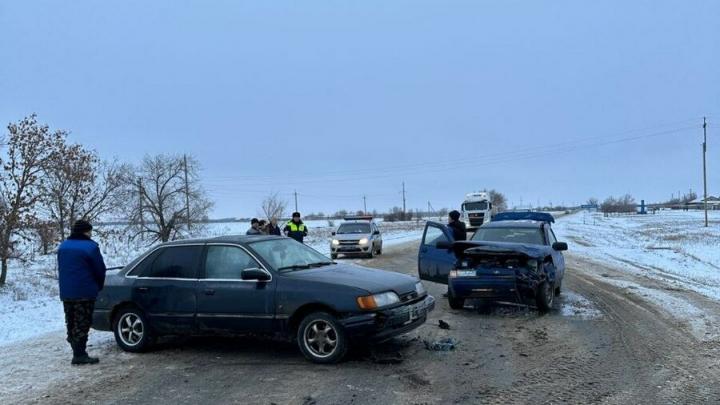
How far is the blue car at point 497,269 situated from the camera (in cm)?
959

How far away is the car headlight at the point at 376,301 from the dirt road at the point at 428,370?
68cm

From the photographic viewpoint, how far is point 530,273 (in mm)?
9578

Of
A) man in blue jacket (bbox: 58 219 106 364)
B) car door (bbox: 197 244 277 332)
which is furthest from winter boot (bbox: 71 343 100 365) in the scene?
car door (bbox: 197 244 277 332)

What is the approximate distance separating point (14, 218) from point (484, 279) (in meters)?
11.4

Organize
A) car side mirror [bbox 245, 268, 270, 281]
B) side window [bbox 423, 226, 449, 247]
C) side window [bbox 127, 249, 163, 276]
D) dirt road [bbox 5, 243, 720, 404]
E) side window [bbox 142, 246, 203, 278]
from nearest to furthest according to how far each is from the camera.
Result: dirt road [bbox 5, 243, 720, 404] < car side mirror [bbox 245, 268, 270, 281] < side window [bbox 142, 246, 203, 278] < side window [bbox 127, 249, 163, 276] < side window [bbox 423, 226, 449, 247]

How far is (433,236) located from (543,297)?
8.98 feet

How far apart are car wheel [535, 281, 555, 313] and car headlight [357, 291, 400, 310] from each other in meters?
3.80

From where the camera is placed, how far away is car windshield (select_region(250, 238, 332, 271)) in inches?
290

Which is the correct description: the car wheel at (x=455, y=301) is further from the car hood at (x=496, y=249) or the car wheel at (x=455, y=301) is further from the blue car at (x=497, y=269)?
the car hood at (x=496, y=249)

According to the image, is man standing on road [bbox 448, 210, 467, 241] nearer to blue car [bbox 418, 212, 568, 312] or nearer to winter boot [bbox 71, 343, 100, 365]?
blue car [bbox 418, 212, 568, 312]

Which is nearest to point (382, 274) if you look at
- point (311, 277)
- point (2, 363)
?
point (311, 277)

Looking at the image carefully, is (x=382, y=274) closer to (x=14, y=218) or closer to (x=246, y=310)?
(x=246, y=310)

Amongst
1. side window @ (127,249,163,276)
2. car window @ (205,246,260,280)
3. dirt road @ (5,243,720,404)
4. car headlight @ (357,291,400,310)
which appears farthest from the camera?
side window @ (127,249,163,276)

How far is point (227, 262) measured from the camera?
294 inches
